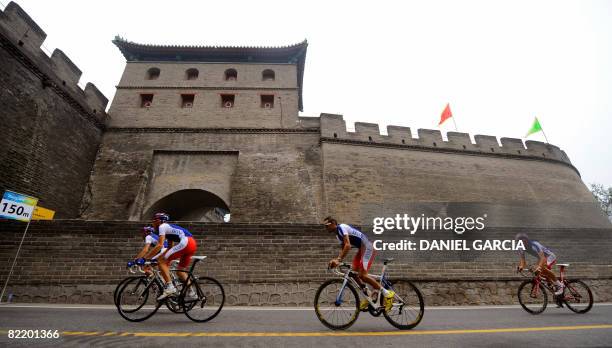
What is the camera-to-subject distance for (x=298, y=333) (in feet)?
11.3

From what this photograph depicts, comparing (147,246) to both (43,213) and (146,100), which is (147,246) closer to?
(43,213)

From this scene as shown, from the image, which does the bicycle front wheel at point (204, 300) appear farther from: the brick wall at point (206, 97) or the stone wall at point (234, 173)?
the brick wall at point (206, 97)

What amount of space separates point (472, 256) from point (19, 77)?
60.0 feet

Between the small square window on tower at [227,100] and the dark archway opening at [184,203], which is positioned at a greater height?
the small square window on tower at [227,100]

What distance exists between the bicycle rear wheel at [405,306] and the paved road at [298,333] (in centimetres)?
14

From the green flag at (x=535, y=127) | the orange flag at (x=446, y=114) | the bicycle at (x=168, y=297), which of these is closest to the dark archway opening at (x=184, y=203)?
the bicycle at (x=168, y=297)

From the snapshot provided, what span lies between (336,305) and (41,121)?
1356 cm

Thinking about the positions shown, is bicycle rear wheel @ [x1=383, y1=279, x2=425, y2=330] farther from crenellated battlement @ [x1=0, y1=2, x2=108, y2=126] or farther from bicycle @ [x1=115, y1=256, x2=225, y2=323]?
crenellated battlement @ [x1=0, y1=2, x2=108, y2=126]

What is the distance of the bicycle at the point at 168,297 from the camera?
416 cm

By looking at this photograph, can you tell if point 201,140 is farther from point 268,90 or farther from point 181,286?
point 181,286

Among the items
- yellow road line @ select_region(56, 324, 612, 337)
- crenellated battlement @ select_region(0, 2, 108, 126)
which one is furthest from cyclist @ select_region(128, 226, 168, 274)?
crenellated battlement @ select_region(0, 2, 108, 126)

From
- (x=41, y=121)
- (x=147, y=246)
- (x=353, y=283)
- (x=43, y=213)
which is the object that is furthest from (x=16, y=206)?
(x=353, y=283)

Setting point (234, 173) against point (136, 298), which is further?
point (234, 173)

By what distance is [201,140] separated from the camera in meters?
15.1
